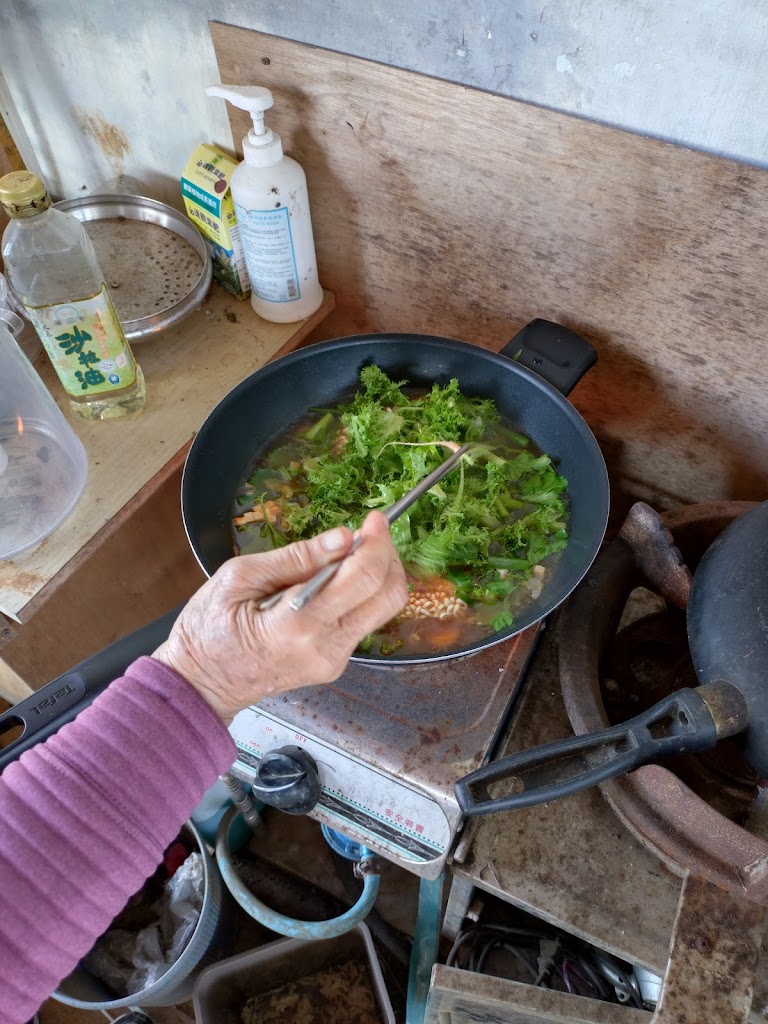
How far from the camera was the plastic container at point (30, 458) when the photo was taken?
1344 mm

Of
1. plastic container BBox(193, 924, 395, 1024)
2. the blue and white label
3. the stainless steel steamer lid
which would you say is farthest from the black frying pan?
plastic container BBox(193, 924, 395, 1024)

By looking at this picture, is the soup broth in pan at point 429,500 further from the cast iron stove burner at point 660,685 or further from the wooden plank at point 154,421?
the wooden plank at point 154,421

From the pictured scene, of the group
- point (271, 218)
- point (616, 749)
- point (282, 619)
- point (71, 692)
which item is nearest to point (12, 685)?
point (71, 692)

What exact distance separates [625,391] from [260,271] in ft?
2.58

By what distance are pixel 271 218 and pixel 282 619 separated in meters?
0.92

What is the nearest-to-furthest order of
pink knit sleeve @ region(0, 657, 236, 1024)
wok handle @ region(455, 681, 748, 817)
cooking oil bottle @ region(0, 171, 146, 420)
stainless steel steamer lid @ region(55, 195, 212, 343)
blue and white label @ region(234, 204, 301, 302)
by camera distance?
pink knit sleeve @ region(0, 657, 236, 1024), wok handle @ region(455, 681, 748, 817), cooking oil bottle @ region(0, 171, 146, 420), blue and white label @ region(234, 204, 301, 302), stainless steel steamer lid @ region(55, 195, 212, 343)

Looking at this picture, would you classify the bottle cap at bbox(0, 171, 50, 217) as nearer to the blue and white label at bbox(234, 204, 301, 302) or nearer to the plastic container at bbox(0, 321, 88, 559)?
the plastic container at bbox(0, 321, 88, 559)

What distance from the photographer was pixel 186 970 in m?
1.55

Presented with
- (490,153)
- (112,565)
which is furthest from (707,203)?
(112,565)

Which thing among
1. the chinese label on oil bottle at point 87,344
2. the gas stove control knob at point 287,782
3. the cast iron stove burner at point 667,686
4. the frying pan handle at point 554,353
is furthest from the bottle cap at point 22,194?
the cast iron stove burner at point 667,686

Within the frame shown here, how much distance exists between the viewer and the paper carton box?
1513 millimetres

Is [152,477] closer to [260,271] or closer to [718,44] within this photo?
[260,271]

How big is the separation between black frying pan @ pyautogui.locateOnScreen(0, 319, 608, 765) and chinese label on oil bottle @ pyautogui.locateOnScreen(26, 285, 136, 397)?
25 centimetres

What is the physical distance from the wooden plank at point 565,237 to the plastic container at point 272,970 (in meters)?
1.22
